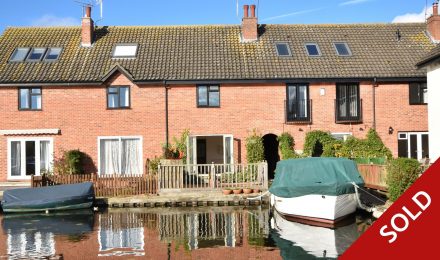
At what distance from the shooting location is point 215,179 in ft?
78.7

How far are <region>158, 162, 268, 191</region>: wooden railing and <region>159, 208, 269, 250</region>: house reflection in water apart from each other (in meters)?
2.54

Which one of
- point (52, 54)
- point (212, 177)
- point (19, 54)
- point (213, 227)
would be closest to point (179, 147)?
point (212, 177)

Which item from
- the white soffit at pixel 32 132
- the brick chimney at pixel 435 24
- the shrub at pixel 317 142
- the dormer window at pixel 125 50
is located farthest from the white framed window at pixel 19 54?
the brick chimney at pixel 435 24

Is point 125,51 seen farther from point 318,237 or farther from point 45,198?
point 318,237

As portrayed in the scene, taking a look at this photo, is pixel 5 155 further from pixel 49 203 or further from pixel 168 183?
pixel 168 183

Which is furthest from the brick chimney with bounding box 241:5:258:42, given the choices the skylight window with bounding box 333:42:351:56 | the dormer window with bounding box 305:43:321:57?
the skylight window with bounding box 333:42:351:56

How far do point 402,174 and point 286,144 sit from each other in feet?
34.8

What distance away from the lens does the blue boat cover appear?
72.2ft

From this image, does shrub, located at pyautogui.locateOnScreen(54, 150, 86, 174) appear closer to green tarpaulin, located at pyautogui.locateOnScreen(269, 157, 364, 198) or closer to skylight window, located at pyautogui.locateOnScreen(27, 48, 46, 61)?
skylight window, located at pyautogui.locateOnScreen(27, 48, 46, 61)

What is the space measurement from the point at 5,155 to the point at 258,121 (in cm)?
1387

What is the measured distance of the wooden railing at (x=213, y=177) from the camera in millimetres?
23812

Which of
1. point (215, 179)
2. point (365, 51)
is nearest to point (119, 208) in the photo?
point (215, 179)

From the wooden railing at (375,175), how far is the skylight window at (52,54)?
60.1 ft

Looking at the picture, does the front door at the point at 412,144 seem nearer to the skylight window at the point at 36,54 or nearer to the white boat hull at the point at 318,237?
the white boat hull at the point at 318,237
